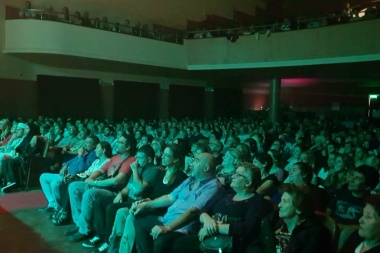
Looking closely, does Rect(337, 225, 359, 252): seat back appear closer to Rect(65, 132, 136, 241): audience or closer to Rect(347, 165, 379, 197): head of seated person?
Rect(347, 165, 379, 197): head of seated person

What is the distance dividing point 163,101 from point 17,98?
22.8 feet

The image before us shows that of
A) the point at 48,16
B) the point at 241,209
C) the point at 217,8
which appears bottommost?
the point at 241,209

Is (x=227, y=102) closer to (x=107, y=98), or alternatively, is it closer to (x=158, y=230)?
(x=107, y=98)

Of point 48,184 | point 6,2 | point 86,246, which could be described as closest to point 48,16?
point 6,2

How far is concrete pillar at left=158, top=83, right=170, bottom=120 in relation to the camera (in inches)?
739

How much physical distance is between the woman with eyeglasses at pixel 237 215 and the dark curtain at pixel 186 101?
16.0m

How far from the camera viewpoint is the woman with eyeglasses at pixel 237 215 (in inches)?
114

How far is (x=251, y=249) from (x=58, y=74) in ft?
45.2

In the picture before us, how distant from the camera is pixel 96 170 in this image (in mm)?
4938

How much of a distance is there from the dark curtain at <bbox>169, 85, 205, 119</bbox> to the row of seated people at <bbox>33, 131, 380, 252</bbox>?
46.8 ft

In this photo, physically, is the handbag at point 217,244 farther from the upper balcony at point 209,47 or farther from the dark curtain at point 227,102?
the dark curtain at point 227,102

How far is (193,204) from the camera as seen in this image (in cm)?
338

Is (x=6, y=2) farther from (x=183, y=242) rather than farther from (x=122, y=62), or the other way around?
(x=183, y=242)

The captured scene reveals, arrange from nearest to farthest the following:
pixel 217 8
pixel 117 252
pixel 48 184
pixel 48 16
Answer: pixel 117 252, pixel 48 184, pixel 48 16, pixel 217 8
